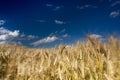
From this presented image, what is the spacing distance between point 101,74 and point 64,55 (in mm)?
1714

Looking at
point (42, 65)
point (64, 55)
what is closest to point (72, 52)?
point (64, 55)

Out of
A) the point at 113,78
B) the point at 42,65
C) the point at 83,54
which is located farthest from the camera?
the point at 42,65

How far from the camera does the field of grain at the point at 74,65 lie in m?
5.29

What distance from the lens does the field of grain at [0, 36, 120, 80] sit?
5293mm

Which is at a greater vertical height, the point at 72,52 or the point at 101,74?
the point at 72,52

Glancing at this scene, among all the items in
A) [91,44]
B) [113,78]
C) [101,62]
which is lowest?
[113,78]

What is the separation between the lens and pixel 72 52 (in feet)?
24.5

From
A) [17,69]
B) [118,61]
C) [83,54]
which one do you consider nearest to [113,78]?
[118,61]

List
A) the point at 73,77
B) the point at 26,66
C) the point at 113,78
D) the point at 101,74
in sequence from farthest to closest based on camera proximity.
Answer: the point at 26,66 < the point at 73,77 < the point at 101,74 < the point at 113,78

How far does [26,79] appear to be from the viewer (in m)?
7.52

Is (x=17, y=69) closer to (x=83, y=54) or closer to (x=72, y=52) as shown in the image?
(x=72, y=52)

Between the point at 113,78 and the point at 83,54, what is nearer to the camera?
the point at 113,78

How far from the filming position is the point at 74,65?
6461mm

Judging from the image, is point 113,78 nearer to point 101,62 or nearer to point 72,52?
point 101,62
